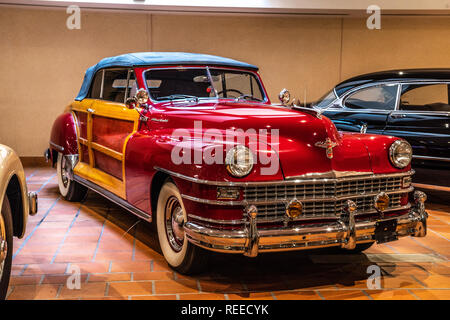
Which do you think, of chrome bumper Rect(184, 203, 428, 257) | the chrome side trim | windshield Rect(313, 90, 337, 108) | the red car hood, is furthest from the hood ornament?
windshield Rect(313, 90, 337, 108)

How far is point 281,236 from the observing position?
310 cm

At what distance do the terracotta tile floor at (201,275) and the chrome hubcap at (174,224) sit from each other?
0.72ft

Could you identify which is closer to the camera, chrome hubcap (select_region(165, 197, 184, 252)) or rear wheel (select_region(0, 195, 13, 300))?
rear wheel (select_region(0, 195, 13, 300))

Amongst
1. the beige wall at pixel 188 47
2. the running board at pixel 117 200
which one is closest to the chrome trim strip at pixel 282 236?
the running board at pixel 117 200

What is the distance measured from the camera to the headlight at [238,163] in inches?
121

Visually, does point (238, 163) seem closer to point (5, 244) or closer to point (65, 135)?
point (5, 244)

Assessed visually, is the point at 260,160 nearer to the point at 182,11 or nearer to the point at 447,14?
the point at 182,11

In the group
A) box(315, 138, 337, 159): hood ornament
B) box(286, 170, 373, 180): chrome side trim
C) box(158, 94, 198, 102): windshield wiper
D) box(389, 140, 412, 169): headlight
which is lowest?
box(286, 170, 373, 180): chrome side trim

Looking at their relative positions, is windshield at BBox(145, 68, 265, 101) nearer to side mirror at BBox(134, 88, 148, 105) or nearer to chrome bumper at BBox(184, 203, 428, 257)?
side mirror at BBox(134, 88, 148, 105)

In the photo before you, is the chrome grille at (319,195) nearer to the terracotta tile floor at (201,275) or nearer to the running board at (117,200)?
the terracotta tile floor at (201,275)

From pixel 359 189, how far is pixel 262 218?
0.78m

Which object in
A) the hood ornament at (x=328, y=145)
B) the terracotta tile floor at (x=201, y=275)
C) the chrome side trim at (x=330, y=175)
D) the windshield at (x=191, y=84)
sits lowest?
the terracotta tile floor at (x=201, y=275)

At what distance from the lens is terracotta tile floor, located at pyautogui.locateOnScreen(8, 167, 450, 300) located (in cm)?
331

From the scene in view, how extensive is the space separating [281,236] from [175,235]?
94 cm
